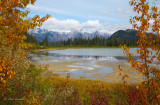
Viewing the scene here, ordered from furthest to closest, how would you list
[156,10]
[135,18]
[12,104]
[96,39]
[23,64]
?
[96,39]
[23,64]
[12,104]
[135,18]
[156,10]

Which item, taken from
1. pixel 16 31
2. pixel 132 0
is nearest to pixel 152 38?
pixel 132 0

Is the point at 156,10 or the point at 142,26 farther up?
the point at 156,10

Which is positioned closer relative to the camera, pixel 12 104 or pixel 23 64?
pixel 12 104

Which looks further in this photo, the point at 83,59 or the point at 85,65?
the point at 83,59

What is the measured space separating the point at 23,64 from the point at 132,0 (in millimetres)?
5650

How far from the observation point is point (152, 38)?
4.25 metres

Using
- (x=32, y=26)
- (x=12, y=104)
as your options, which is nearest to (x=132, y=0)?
(x=32, y=26)

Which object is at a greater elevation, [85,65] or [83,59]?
[83,59]

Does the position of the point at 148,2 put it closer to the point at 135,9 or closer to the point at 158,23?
the point at 135,9

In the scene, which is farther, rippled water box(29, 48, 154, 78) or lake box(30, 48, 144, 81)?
rippled water box(29, 48, 154, 78)

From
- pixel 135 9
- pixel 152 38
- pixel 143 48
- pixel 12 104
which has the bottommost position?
pixel 12 104

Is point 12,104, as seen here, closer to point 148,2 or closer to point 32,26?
point 32,26

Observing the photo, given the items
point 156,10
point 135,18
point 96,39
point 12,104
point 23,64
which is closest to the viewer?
point 156,10

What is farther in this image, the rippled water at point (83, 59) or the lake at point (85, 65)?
the rippled water at point (83, 59)
